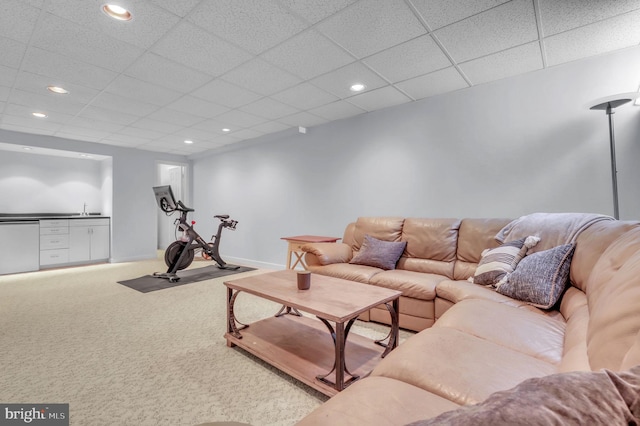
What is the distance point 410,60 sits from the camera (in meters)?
2.57

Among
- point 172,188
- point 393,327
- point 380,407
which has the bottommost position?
point 393,327

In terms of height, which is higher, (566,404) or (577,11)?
(577,11)

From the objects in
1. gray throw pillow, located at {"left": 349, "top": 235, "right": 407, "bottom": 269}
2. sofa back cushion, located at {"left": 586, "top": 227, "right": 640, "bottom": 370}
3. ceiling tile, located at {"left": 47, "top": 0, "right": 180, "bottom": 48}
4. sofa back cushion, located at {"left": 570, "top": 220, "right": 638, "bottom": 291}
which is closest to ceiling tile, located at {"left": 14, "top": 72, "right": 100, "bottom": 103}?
ceiling tile, located at {"left": 47, "top": 0, "right": 180, "bottom": 48}

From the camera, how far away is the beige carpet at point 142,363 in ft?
4.92

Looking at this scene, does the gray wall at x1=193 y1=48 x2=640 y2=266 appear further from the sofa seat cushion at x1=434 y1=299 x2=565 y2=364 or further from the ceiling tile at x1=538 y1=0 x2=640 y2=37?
the sofa seat cushion at x1=434 y1=299 x2=565 y2=364

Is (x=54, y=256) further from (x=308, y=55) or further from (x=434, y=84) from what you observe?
(x=434, y=84)

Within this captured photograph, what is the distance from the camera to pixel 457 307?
1721 millimetres

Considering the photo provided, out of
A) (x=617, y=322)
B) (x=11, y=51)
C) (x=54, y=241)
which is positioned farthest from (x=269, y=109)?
(x=54, y=241)

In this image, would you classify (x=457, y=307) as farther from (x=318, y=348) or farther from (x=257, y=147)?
(x=257, y=147)

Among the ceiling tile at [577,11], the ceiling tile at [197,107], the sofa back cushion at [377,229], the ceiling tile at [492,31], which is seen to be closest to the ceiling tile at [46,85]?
the ceiling tile at [197,107]

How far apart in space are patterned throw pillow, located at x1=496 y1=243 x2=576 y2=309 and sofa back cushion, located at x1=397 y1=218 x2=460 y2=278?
32.1 inches

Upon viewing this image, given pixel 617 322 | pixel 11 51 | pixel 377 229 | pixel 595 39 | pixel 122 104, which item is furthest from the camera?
pixel 122 104

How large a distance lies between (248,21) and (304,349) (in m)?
2.34

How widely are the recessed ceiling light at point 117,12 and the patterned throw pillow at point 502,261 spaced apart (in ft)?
10.4
